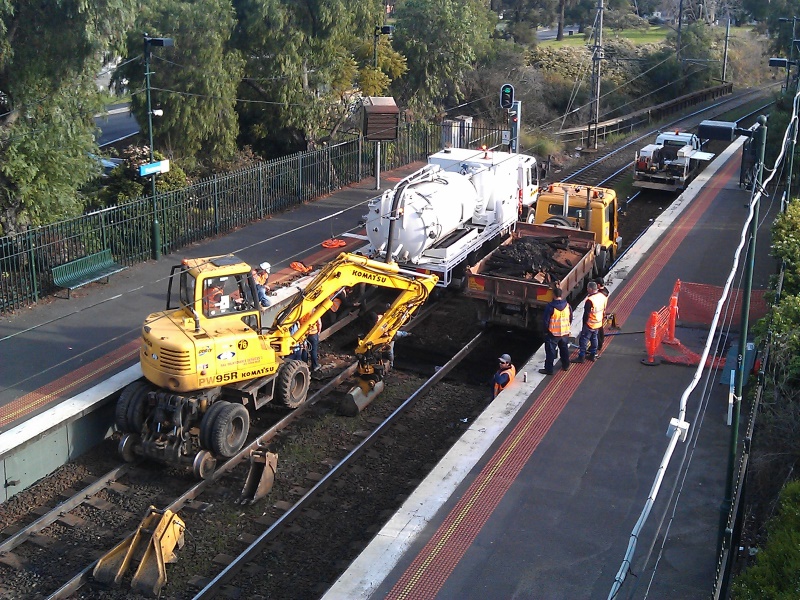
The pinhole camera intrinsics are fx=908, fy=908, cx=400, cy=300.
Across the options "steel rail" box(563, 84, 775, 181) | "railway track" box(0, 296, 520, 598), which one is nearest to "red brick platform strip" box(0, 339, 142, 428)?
"railway track" box(0, 296, 520, 598)

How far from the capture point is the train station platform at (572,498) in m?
10.6

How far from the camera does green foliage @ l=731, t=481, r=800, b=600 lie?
832 cm

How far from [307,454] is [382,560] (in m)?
3.99

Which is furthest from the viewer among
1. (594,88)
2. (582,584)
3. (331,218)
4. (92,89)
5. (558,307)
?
(594,88)

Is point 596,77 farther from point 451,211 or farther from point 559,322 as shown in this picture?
point 559,322

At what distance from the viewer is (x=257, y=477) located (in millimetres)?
13250

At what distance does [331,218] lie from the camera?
85.5 ft

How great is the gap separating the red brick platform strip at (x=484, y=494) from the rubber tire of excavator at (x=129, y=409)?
5234mm

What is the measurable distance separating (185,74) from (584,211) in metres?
12.2

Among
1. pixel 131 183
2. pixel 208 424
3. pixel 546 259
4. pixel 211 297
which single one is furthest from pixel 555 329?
pixel 131 183

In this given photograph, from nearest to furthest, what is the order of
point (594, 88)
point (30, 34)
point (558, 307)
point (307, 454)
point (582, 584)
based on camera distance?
point (582, 584), point (307, 454), point (558, 307), point (30, 34), point (594, 88)

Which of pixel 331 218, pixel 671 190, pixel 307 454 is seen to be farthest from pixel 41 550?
pixel 671 190

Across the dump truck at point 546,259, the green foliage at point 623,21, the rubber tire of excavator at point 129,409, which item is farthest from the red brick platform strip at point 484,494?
the green foliage at point 623,21

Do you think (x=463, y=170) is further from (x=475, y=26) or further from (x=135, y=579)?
(x=475, y=26)
